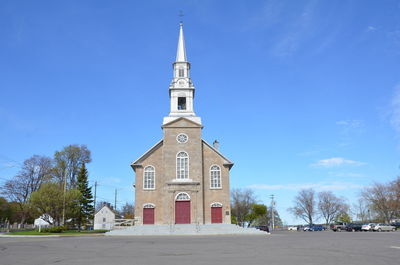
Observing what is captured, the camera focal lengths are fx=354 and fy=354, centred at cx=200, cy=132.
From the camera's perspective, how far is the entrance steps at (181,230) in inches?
1316

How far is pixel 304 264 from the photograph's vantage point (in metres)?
10.8

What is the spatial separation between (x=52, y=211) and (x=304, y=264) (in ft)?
133

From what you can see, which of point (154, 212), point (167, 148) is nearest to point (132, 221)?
point (154, 212)

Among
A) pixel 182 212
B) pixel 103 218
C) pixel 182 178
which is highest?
pixel 182 178

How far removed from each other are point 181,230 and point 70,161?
2842 cm

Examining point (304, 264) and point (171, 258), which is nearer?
point (304, 264)

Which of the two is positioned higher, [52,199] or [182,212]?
[52,199]

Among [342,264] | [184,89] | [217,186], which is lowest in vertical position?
[342,264]

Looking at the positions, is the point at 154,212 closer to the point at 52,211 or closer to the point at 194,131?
the point at 194,131

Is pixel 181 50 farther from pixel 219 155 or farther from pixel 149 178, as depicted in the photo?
pixel 149 178

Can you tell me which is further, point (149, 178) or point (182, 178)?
point (149, 178)

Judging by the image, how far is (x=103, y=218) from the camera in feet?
275

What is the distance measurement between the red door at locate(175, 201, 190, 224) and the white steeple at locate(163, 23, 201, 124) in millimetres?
9500

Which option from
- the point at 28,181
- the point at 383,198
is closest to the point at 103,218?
the point at 28,181
